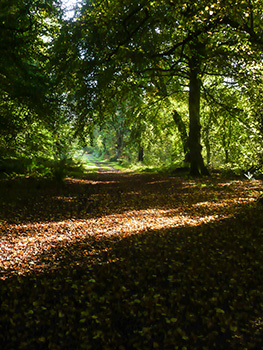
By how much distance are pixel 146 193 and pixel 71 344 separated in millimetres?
8829

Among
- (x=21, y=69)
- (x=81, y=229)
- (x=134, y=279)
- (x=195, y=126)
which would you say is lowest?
(x=134, y=279)

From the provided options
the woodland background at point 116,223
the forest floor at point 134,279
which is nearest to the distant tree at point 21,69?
the woodland background at point 116,223

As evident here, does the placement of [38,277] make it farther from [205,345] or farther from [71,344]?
[205,345]

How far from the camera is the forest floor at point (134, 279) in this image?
300 centimetres

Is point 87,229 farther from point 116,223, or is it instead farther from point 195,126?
point 195,126

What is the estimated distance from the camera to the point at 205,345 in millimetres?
2855

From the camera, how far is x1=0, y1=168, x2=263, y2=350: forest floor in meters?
3.00

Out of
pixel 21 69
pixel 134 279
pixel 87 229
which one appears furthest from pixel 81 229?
pixel 21 69

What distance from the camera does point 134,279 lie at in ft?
13.8

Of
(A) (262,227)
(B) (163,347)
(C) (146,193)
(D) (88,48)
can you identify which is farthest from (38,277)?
(C) (146,193)

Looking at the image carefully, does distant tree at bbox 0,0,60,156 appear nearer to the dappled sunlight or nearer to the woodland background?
the woodland background

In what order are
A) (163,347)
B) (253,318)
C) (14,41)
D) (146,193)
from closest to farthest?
(163,347) < (253,318) < (14,41) < (146,193)

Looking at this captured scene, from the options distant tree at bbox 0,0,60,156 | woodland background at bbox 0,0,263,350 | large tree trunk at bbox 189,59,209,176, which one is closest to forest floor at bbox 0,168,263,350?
woodland background at bbox 0,0,263,350

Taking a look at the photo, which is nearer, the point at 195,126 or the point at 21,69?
the point at 21,69
